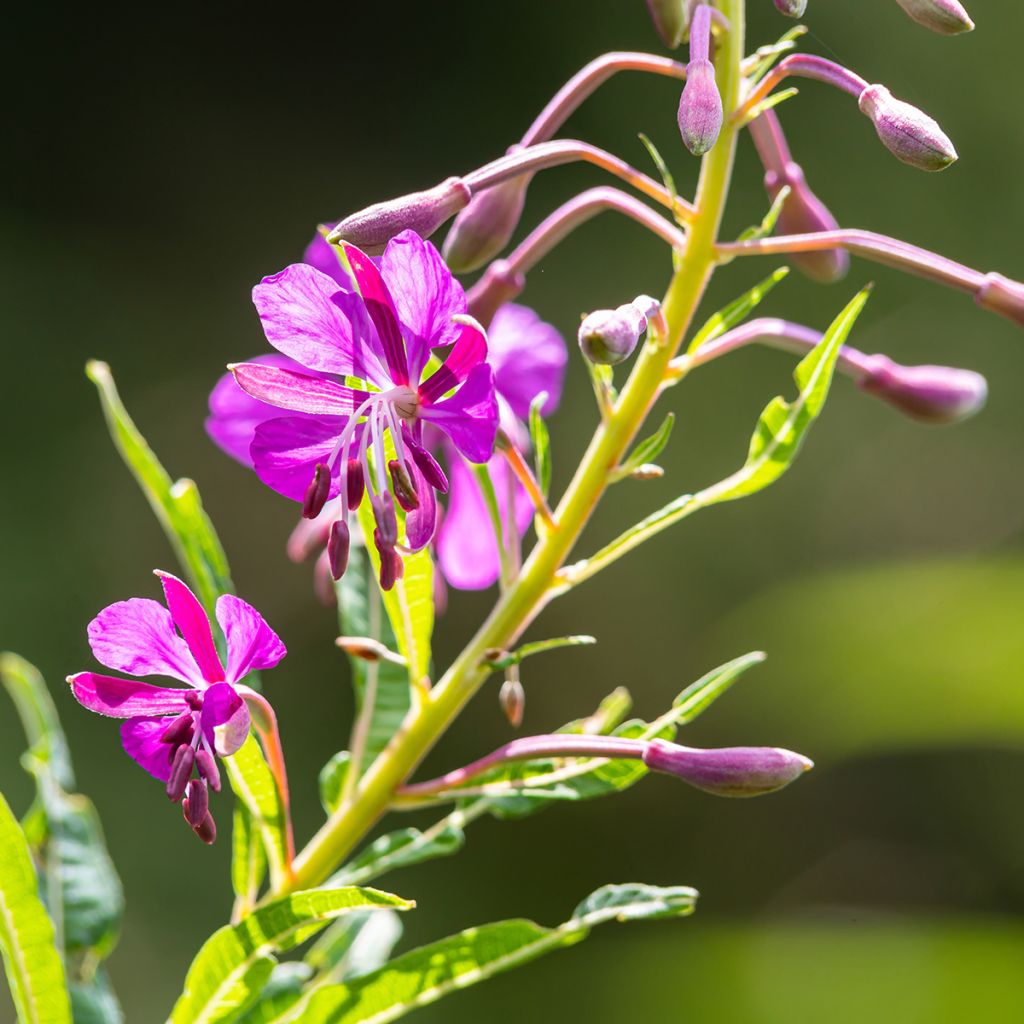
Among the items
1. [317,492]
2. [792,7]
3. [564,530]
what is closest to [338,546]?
[317,492]

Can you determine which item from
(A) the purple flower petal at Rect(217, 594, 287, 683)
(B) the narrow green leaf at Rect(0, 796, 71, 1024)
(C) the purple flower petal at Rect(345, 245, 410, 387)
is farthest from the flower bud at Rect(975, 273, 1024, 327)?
(B) the narrow green leaf at Rect(0, 796, 71, 1024)

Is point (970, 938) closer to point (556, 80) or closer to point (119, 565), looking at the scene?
point (119, 565)

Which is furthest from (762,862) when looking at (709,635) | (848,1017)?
(848,1017)

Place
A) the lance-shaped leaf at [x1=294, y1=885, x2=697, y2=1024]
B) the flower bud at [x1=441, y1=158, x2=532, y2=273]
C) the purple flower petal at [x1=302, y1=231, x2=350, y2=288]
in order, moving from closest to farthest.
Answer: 1. the lance-shaped leaf at [x1=294, y1=885, x2=697, y2=1024]
2. the flower bud at [x1=441, y1=158, x2=532, y2=273]
3. the purple flower petal at [x1=302, y1=231, x2=350, y2=288]

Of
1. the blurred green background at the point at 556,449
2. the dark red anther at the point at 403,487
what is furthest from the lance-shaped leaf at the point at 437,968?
the blurred green background at the point at 556,449

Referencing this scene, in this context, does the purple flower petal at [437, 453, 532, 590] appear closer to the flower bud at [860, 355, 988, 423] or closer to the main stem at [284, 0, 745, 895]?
the main stem at [284, 0, 745, 895]

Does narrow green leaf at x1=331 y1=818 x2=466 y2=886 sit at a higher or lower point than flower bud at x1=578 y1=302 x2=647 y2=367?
lower

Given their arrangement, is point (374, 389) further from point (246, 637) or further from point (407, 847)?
point (407, 847)
